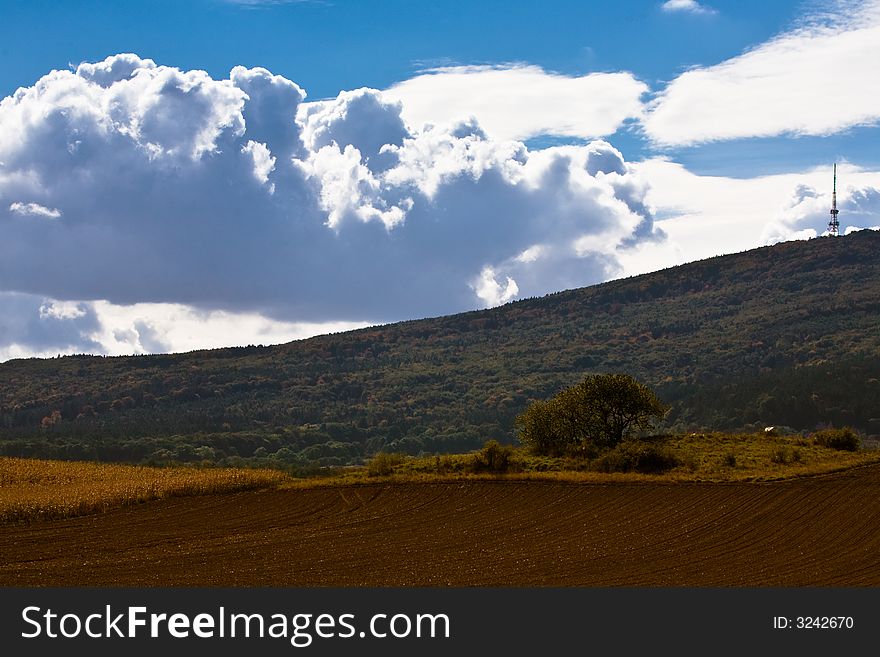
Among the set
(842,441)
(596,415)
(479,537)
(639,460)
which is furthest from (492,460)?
(842,441)

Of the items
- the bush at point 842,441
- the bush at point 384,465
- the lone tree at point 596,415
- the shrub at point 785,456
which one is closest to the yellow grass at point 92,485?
the bush at point 384,465

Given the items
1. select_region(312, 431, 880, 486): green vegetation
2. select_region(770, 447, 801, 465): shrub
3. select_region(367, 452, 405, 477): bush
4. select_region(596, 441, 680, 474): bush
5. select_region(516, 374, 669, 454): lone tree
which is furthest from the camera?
select_region(516, 374, 669, 454): lone tree

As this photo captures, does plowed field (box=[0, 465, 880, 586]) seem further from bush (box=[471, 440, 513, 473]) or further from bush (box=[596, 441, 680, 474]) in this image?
bush (box=[596, 441, 680, 474])

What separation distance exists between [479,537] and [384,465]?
21.5 metres

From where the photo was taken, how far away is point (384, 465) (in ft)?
→ 193

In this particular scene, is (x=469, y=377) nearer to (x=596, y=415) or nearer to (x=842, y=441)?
(x=596, y=415)

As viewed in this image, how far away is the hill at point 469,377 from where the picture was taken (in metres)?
119

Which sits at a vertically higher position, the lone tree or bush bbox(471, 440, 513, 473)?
the lone tree

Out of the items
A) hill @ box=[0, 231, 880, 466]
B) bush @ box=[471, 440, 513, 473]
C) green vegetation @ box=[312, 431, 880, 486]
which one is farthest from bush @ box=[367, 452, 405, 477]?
hill @ box=[0, 231, 880, 466]

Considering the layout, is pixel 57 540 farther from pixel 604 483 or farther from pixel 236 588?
pixel 604 483

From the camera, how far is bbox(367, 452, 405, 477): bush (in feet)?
189

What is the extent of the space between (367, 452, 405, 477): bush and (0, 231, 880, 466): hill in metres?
44.3

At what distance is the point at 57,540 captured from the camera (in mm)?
37562

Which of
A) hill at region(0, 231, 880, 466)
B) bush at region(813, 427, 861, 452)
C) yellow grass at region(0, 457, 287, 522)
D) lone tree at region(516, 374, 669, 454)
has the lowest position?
yellow grass at region(0, 457, 287, 522)
